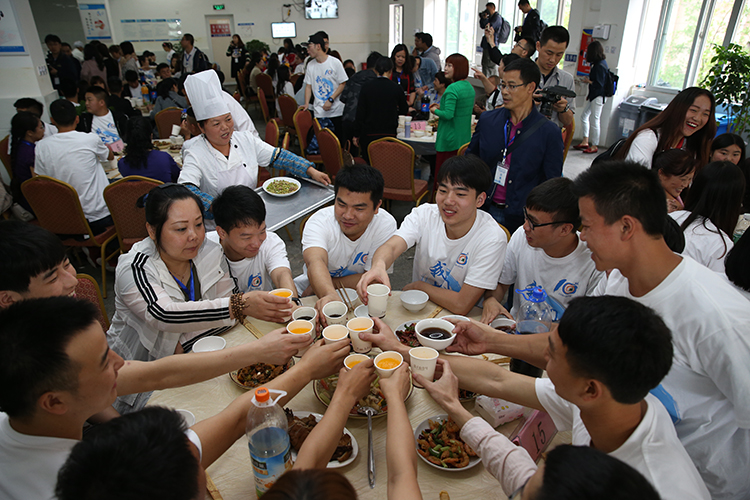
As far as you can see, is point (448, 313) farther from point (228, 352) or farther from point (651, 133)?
point (651, 133)

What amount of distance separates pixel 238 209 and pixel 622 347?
1.68 meters

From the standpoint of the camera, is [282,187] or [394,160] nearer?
[282,187]

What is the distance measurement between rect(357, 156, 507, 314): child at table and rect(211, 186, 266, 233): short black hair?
628 millimetres

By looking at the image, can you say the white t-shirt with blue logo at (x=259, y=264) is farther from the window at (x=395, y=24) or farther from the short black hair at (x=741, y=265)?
the window at (x=395, y=24)

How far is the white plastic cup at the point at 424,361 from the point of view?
135 centimetres

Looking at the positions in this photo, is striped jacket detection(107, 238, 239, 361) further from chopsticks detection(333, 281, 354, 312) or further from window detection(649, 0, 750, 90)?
→ window detection(649, 0, 750, 90)

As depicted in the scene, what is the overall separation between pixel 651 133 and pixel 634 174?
2.18 m

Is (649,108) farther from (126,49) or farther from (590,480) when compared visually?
(126,49)

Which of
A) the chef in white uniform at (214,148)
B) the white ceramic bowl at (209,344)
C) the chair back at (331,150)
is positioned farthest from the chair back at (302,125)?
the white ceramic bowl at (209,344)

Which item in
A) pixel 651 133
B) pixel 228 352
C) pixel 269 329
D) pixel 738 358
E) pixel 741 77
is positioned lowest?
pixel 269 329

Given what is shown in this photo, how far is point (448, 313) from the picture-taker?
197 centimetres

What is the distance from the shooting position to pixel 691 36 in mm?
6324

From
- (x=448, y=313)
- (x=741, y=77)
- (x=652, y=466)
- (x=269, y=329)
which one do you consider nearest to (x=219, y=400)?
(x=269, y=329)

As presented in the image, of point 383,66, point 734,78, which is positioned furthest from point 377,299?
point 734,78
